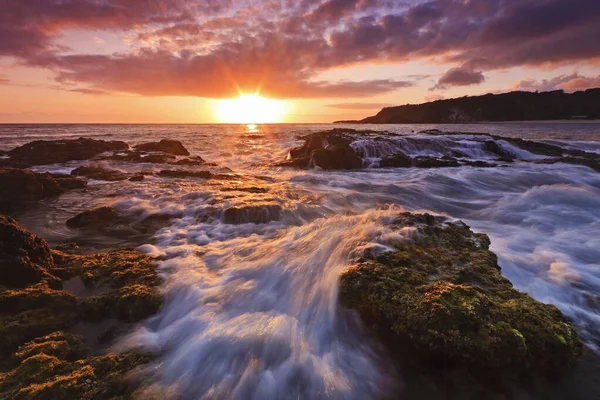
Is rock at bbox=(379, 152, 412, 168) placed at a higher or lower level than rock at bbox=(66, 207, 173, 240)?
higher

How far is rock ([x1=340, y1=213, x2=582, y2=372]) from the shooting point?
295 cm

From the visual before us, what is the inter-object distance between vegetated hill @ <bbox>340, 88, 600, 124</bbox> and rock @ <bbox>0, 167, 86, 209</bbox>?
4558 inches

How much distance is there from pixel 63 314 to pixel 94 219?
4125 millimetres

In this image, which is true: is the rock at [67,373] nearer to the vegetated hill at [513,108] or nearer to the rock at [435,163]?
the rock at [435,163]

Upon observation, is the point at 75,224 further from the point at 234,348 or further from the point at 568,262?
the point at 568,262

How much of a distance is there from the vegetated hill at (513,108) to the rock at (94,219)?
117 m

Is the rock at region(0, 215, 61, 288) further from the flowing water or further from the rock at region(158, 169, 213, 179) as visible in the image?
the rock at region(158, 169, 213, 179)

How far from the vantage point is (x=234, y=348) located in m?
3.35

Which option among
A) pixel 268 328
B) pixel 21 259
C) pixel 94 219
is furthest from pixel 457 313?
pixel 94 219

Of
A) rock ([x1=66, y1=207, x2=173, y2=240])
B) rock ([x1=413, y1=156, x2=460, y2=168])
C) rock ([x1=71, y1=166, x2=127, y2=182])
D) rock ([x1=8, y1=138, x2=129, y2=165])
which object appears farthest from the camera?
rock ([x1=8, y1=138, x2=129, y2=165])

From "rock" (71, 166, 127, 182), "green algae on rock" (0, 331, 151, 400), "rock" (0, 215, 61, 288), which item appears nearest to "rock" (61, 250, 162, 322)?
"rock" (0, 215, 61, 288)

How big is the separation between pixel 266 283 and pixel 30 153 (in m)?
22.2

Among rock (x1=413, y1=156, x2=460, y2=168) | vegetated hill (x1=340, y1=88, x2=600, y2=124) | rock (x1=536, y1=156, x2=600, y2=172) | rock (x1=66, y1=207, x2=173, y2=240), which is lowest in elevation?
rock (x1=66, y1=207, x2=173, y2=240)

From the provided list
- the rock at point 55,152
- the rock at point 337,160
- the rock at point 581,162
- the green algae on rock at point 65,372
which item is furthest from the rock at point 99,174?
the rock at point 581,162
